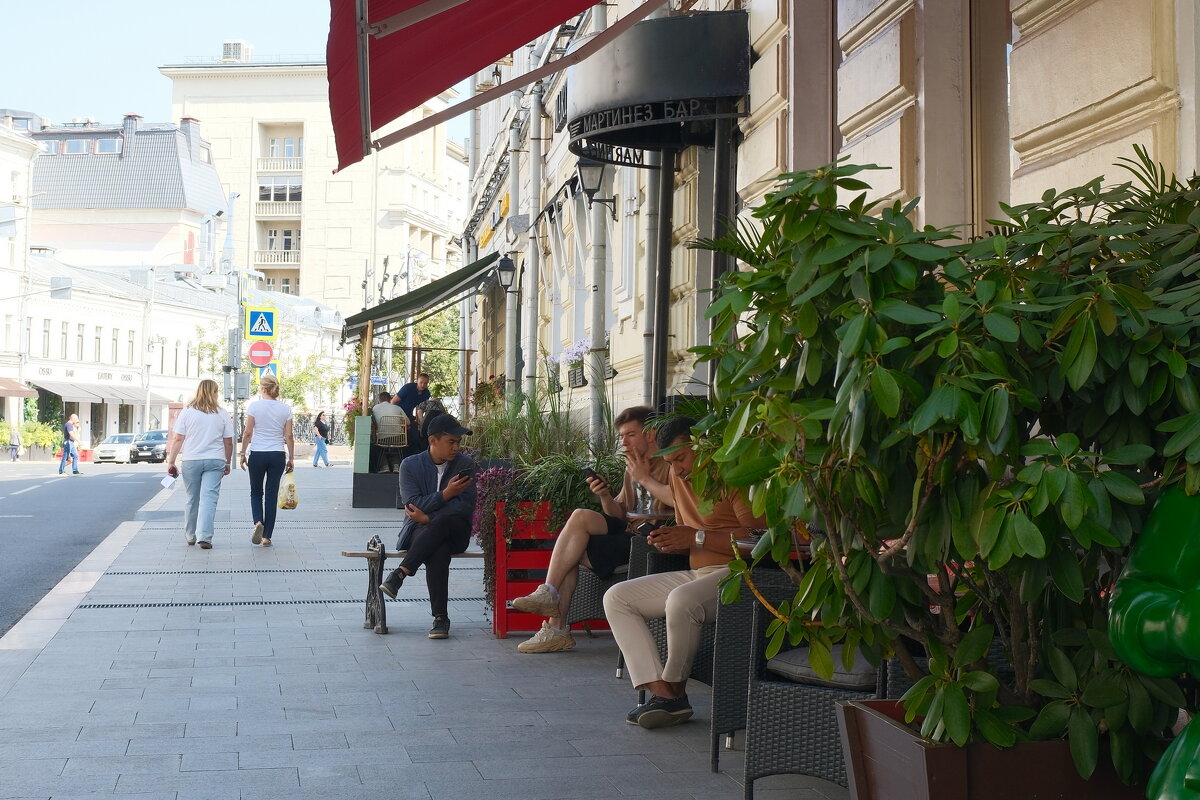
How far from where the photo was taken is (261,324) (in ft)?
84.2

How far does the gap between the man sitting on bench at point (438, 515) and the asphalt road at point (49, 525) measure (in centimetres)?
267

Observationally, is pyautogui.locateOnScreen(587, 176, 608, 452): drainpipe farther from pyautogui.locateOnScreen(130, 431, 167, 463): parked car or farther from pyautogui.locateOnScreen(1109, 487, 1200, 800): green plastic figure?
pyautogui.locateOnScreen(130, 431, 167, 463): parked car

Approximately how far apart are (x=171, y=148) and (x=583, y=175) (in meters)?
87.8

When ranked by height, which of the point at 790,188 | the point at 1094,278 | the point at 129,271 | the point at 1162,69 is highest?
the point at 129,271

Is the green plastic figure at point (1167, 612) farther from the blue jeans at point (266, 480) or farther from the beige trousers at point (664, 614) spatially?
the blue jeans at point (266, 480)

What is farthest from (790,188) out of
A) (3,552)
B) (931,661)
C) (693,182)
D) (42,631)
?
(3,552)

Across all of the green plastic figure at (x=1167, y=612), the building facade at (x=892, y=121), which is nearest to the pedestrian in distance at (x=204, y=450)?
the building facade at (x=892, y=121)

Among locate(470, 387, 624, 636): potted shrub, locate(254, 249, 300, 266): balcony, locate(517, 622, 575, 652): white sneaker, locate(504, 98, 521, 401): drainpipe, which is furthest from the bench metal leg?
locate(254, 249, 300, 266): balcony

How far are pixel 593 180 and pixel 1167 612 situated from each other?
11.3 metres

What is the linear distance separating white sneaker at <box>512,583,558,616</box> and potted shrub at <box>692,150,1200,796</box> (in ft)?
13.6

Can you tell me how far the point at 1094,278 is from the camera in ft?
8.71

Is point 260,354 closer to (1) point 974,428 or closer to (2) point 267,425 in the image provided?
(2) point 267,425

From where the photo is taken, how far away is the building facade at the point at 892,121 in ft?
14.1

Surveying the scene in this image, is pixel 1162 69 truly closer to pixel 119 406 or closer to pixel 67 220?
pixel 119 406
